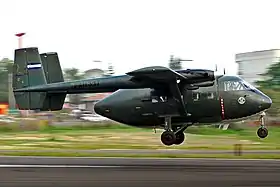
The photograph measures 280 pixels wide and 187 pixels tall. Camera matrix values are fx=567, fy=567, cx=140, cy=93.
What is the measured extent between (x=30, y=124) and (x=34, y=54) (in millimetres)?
21132

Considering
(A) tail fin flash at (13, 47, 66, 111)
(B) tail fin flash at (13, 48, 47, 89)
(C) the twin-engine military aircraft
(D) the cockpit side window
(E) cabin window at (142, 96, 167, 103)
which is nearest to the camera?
(C) the twin-engine military aircraft

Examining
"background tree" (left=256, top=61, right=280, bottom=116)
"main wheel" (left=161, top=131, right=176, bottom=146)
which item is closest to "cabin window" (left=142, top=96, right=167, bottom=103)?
"main wheel" (left=161, top=131, right=176, bottom=146)

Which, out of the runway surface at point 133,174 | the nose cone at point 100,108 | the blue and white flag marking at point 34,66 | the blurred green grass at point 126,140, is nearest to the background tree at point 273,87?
the blurred green grass at point 126,140

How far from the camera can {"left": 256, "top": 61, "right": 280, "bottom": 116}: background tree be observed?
164 feet

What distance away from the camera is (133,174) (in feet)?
54.7

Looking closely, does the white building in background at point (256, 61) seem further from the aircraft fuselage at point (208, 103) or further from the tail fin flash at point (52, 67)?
the tail fin flash at point (52, 67)

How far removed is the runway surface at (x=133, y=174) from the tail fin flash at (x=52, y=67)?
6.22 meters

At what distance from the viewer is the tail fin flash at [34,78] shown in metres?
26.5

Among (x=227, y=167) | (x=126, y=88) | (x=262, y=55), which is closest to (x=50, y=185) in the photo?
(x=227, y=167)

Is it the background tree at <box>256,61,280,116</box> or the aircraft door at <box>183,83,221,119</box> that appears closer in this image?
the aircraft door at <box>183,83,221,119</box>

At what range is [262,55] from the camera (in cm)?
12350

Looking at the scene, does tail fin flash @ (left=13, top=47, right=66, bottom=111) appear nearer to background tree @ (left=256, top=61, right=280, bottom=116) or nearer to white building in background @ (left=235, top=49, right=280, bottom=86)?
background tree @ (left=256, top=61, right=280, bottom=116)

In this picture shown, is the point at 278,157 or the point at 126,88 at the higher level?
the point at 126,88

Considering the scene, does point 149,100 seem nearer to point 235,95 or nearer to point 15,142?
point 235,95
